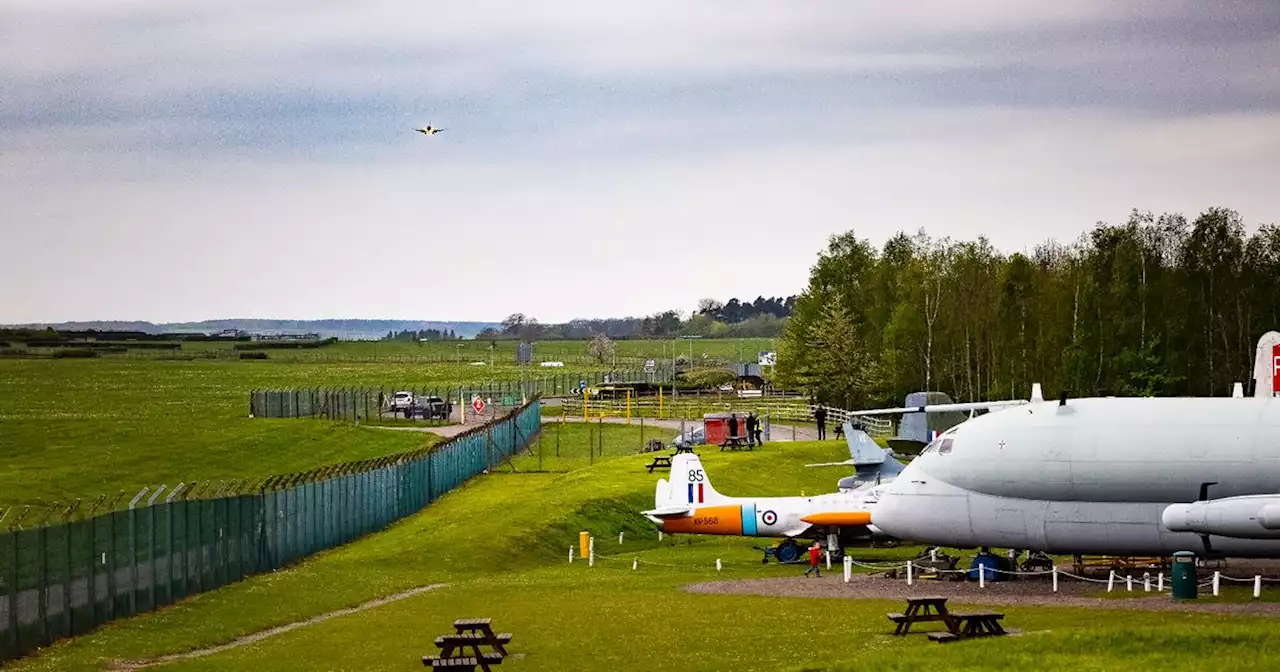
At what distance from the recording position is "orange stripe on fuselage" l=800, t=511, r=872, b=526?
5528 centimetres

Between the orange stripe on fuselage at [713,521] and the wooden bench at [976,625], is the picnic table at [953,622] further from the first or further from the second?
the orange stripe on fuselage at [713,521]

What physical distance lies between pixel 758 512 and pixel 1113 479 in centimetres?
1451

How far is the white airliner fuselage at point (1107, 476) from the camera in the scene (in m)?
44.2

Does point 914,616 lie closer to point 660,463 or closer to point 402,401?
point 660,463

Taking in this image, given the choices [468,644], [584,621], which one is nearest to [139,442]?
[584,621]

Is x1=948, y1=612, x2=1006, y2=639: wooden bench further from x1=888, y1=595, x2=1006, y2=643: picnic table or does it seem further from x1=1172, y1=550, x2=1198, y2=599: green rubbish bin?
x1=1172, y1=550, x2=1198, y2=599: green rubbish bin

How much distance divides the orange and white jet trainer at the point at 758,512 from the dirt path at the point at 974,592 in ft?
11.4

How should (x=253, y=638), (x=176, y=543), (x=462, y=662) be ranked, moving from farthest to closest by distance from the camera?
(x=176, y=543) → (x=253, y=638) → (x=462, y=662)

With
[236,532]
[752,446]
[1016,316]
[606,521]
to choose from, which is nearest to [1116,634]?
[236,532]

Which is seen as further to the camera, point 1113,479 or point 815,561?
point 815,561

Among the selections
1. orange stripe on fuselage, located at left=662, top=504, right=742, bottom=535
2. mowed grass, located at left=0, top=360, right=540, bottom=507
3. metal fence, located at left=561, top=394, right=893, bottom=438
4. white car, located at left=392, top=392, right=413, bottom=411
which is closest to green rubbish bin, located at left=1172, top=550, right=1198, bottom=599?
orange stripe on fuselage, located at left=662, top=504, right=742, bottom=535

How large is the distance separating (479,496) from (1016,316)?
5471 cm

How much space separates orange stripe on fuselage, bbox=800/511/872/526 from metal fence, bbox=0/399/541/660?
16327 millimetres

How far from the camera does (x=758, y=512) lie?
57281mm
